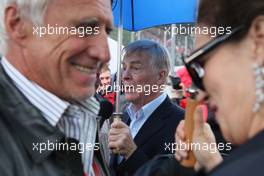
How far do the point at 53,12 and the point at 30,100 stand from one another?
31 centimetres

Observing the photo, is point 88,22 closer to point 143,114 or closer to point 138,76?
point 143,114

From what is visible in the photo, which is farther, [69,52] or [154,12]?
[154,12]

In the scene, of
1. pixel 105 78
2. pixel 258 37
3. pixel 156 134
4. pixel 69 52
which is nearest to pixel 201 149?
pixel 69 52

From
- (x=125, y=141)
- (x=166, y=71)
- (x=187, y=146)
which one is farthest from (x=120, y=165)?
(x=166, y=71)

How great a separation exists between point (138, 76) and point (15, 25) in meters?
1.90

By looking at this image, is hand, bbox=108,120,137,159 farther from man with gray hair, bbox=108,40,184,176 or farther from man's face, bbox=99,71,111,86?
man's face, bbox=99,71,111,86

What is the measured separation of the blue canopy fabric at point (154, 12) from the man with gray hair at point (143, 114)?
0.55 ft

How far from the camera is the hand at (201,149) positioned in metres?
1.68

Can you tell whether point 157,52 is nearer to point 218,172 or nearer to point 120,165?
point 120,165

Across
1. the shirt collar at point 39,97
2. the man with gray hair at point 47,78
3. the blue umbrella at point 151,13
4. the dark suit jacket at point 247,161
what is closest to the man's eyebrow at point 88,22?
the man with gray hair at point 47,78

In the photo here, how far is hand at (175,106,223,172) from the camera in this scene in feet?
5.51

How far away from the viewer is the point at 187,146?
1740 millimetres

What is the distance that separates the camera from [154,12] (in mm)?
3148

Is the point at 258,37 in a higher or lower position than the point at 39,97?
higher
